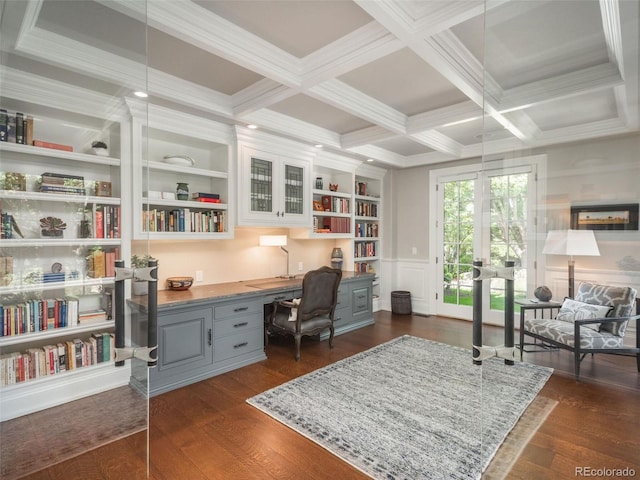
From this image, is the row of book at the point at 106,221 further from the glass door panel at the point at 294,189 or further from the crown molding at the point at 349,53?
the glass door panel at the point at 294,189

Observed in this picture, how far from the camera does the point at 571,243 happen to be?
58.7 inches

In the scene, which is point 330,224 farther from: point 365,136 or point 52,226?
point 52,226

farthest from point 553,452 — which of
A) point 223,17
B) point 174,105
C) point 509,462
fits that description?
point 174,105

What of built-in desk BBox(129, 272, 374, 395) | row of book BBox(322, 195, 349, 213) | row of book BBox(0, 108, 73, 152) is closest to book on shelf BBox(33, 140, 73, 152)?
row of book BBox(0, 108, 73, 152)

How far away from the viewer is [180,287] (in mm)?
3408

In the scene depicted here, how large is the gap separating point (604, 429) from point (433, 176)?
455 cm

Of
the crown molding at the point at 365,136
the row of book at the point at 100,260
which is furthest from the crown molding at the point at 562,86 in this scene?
the crown molding at the point at 365,136

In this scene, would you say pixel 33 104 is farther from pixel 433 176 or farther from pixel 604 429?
pixel 433 176

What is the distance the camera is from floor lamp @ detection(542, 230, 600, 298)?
145cm

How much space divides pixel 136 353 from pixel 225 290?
2.03 m

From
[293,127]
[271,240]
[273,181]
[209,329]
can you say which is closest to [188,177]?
[273,181]

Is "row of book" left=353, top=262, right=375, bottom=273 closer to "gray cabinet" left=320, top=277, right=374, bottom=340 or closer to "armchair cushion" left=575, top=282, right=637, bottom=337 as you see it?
"gray cabinet" left=320, top=277, right=374, bottom=340

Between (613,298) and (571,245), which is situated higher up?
(571,245)

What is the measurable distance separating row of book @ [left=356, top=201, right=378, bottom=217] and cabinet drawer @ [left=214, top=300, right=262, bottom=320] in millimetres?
2704
